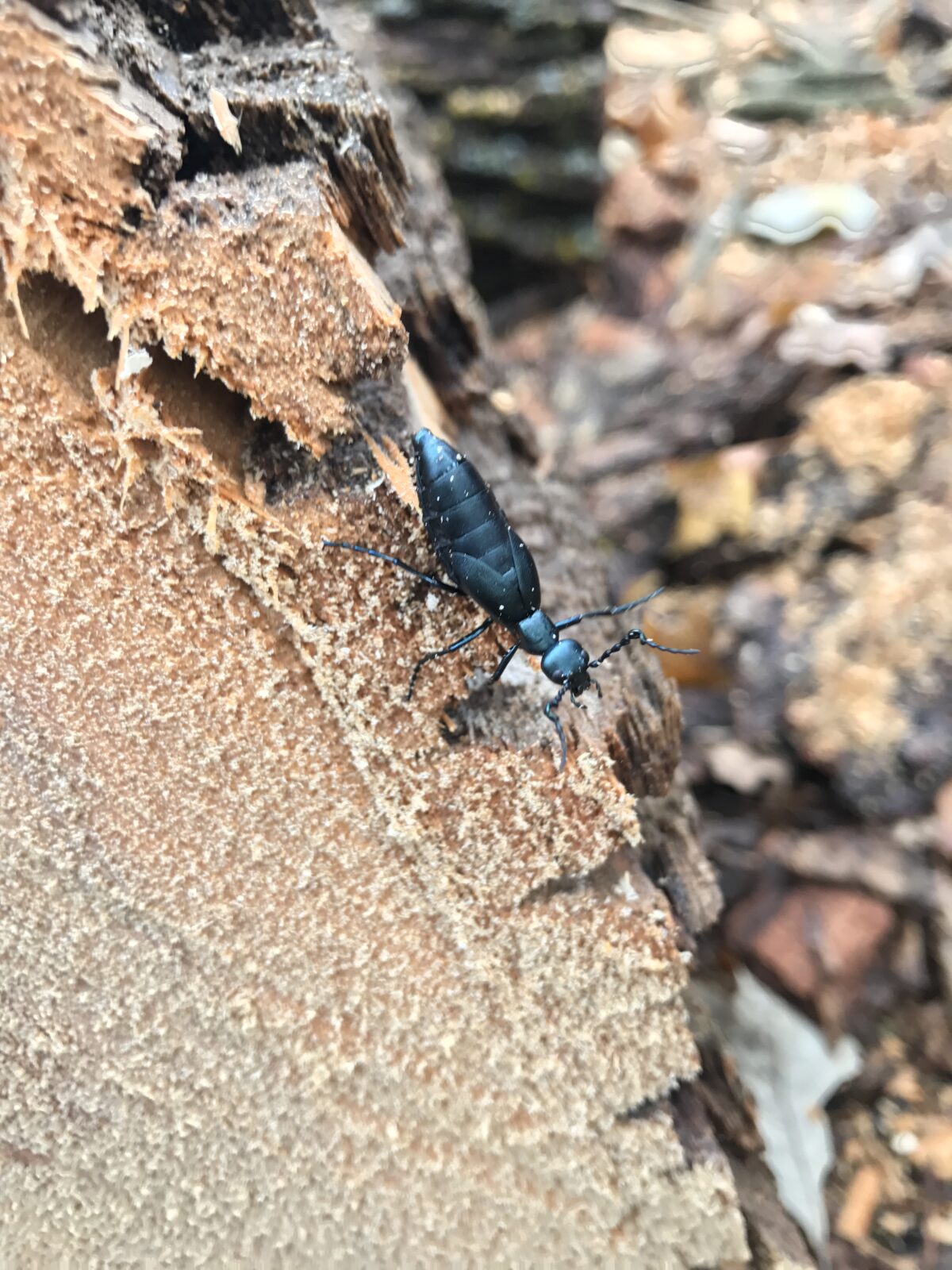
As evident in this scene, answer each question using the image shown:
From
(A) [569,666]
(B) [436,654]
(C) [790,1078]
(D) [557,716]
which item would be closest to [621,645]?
(A) [569,666]

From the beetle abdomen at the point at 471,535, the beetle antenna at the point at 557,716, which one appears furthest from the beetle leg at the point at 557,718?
the beetle abdomen at the point at 471,535

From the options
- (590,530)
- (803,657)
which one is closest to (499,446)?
(590,530)

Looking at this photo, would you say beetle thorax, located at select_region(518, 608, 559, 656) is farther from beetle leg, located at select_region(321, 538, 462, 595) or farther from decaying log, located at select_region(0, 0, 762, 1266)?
beetle leg, located at select_region(321, 538, 462, 595)

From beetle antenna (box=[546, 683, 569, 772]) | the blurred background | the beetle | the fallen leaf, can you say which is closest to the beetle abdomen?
the beetle

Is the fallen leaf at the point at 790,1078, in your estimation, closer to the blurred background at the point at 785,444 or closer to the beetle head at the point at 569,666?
the blurred background at the point at 785,444

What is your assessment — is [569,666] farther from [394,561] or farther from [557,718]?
[394,561]

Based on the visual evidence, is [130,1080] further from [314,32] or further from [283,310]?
[314,32]
